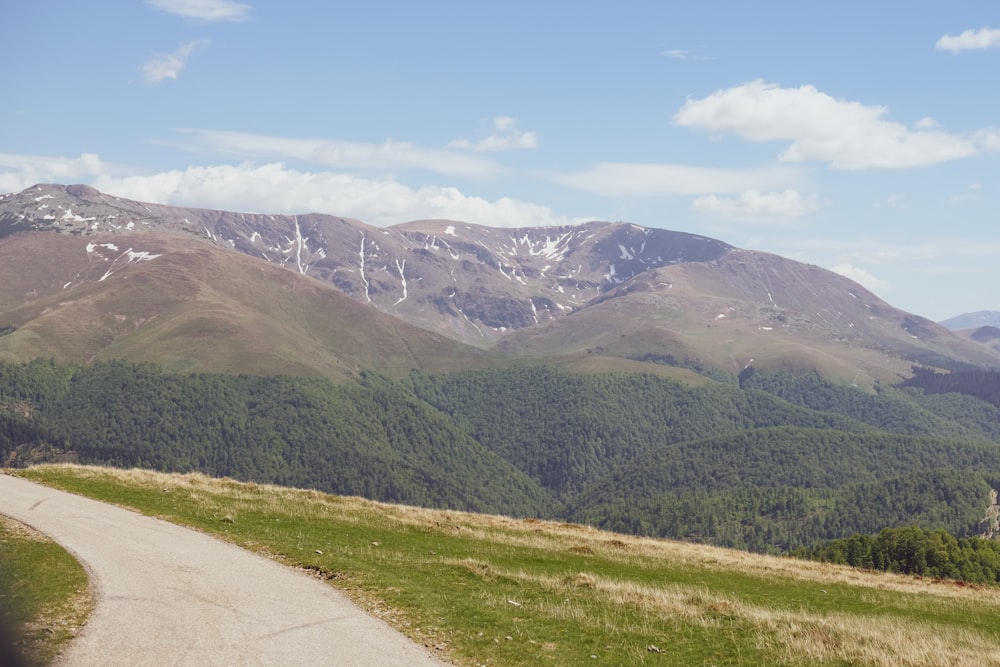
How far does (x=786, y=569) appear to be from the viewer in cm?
4588

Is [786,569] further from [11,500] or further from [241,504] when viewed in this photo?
[11,500]

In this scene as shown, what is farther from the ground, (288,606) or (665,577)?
(288,606)

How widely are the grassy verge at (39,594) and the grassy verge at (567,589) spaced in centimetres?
775

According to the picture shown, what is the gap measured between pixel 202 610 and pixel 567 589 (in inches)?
528

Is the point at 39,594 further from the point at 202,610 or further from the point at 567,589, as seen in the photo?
the point at 567,589

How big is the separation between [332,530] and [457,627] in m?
17.7

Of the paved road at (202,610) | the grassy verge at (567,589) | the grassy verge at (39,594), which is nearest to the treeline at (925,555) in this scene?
the grassy verge at (567,589)

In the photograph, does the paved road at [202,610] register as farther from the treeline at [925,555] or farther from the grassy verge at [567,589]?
the treeline at [925,555]

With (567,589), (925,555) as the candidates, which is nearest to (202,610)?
(567,589)

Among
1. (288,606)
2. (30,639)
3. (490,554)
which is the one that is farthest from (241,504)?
A: (30,639)

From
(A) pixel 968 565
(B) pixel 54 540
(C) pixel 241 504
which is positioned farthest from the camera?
(A) pixel 968 565

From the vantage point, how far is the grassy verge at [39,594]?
58.3 ft

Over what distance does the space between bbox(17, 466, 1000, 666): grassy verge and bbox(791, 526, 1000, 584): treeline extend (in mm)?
25536

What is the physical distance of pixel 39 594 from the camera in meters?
21.2
